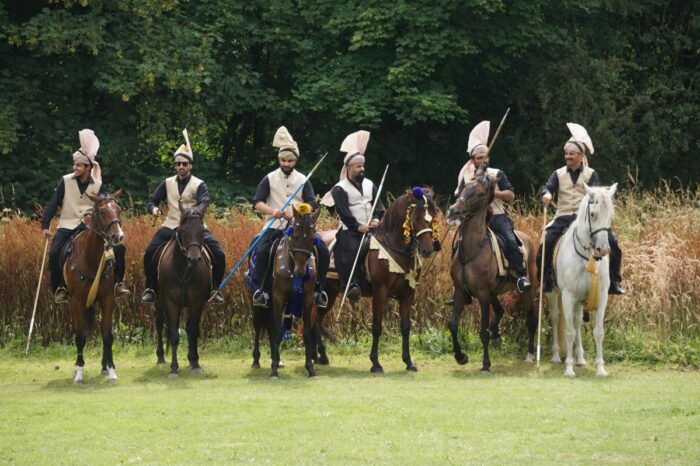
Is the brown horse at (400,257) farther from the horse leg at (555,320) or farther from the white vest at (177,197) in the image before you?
the white vest at (177,197)

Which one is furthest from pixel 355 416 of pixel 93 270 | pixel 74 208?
pixel 74 208

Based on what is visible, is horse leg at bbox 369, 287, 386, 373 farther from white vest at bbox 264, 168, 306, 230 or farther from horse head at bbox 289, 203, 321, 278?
white vest at bbox 264, 168, 306, 230

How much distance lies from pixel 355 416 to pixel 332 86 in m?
17.5

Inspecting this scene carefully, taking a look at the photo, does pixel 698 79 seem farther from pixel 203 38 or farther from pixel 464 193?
pixel 464 193

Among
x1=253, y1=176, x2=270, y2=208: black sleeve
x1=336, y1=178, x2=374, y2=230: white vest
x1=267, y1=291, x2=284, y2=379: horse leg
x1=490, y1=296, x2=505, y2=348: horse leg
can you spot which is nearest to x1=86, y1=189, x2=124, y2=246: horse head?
x1=253, y1=176, x2=270, y2=208: black sleeve

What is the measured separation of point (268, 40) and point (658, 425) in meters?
19.9

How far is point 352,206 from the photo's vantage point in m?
16.8

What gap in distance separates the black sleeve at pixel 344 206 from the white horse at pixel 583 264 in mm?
2667

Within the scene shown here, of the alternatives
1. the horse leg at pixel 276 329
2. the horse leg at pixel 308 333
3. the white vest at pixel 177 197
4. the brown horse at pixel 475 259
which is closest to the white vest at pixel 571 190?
the brown horse at pixel 475 259

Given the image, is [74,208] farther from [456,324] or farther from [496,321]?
[496,321]

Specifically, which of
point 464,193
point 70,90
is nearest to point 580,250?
point 464,193

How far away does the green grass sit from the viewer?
10.7 metres

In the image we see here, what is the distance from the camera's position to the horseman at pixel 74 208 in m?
16.2

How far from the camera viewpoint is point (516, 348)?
18.0m
